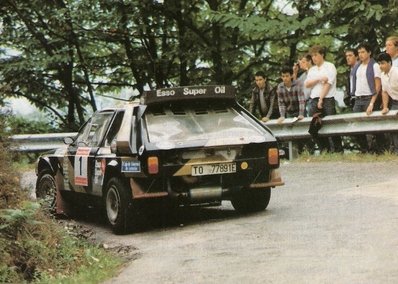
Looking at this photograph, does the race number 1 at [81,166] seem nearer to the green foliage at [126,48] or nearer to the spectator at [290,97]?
the spectator at [290,97]

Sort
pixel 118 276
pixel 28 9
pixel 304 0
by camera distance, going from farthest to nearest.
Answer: pixel 28 9 → pixel 304 0 → pixel 118 276

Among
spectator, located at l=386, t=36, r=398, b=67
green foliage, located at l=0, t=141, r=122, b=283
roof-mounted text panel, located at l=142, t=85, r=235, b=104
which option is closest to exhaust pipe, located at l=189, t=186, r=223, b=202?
roof-mounted text panel, located at l=142, t=85, r=235, b=104

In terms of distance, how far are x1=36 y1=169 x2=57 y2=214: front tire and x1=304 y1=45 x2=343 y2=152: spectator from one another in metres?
5.51

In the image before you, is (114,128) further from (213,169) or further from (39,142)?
(39,142)

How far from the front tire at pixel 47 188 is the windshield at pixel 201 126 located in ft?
8.12

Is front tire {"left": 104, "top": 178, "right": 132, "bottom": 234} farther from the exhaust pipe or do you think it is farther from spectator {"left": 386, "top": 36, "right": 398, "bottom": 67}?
spectator {"left": 386, "top": 36, "right": 398, "bottom": 67}

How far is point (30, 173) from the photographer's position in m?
16.2

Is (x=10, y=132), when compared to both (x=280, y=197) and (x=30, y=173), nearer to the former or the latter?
(x=280, y=197)

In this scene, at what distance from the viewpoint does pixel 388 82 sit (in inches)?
535

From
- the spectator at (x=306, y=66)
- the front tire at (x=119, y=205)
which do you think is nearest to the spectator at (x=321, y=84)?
the spectator at (x=306, y=66)

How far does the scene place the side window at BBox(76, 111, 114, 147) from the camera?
10552mm

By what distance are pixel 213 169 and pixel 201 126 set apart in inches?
26.1

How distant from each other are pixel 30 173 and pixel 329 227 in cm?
922

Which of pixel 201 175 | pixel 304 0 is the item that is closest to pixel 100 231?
pixel 201 175
